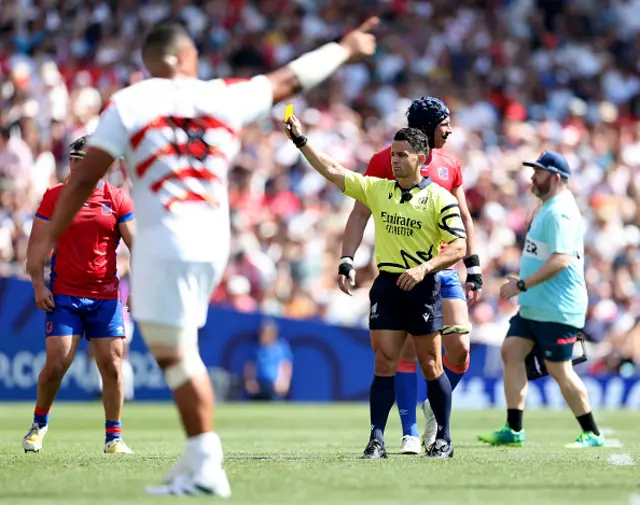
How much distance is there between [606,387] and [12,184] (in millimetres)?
9397

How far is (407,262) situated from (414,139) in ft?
2.81

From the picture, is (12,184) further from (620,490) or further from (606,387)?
(620,490)

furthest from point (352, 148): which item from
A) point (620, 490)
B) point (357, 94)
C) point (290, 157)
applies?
point (620, 490)

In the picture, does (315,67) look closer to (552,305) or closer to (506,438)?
(552,305)

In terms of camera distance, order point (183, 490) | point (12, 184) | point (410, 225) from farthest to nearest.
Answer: point (12, 184)
point (410, 225)
point (183, 490)

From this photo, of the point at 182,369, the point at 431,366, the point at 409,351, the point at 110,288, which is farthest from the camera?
the point at 409,351

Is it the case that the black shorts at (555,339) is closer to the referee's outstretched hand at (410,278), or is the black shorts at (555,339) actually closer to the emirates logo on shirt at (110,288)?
the referee's outstretched hand at (410,278)

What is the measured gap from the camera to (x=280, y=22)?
2650 cm

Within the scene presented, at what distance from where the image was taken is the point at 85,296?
1052 centimetres

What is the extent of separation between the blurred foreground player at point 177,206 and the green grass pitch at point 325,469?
490mm

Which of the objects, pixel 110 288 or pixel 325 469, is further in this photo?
pixel 110 288

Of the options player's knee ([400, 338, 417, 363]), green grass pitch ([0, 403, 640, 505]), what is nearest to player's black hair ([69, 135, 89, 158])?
green grass pitch ([0, 403, 640, 505])

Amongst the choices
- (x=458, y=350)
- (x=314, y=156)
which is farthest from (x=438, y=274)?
(x=314, y=156)

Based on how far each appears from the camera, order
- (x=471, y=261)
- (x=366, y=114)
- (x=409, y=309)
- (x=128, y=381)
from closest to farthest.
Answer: (x=409, y=309)
(x=471, y=261)
(x=128, y=381)
(x=366, y=114)
